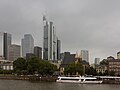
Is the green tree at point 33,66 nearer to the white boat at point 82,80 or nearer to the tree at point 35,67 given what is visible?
the tree at point 35,67

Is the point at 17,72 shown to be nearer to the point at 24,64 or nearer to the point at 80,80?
the point at 24,64

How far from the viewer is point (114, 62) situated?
183125 mm

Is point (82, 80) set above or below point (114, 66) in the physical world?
below

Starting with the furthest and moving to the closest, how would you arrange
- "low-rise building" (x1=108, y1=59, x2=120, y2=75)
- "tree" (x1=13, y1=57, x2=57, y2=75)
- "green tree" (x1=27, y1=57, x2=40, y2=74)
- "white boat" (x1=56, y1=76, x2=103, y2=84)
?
"low-rise building" (x1=108, y1=59, x2=120, y2=75)
"green tree" (x1=27, y1=57, x2=40, y2=74)
"tree" (x1=13, y1=57, x2=57, y2=75)
"white boat" (x1=56, y1=76, x2=103, y2=84)

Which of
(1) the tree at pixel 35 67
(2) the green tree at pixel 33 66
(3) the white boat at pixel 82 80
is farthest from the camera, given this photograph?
Result: (2) the green tree at pixel 33 66

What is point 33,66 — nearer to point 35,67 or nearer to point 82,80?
point 35,67

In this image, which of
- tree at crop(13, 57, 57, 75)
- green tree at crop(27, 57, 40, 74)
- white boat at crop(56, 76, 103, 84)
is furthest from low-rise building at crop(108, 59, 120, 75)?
white boat at crop(56, 76, 103, 84)

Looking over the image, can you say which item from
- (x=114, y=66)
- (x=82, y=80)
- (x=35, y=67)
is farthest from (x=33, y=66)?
(x=114, y=66)

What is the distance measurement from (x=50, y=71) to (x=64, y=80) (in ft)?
110

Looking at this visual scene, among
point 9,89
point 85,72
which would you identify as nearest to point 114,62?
point 85,72

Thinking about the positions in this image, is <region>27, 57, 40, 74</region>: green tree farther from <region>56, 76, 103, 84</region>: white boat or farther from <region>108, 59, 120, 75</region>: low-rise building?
<region>108, 59, 120, 75</region>: low-rise building

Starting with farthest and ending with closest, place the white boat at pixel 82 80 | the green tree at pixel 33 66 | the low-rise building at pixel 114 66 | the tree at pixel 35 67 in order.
Result: the low-rise building at pixel 114 66
the green tree at pixel 33 66
the tree at pixel 35 67
the white boat at pixel 82 80

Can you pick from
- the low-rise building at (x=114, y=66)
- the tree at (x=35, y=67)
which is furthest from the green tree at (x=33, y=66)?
the low-rise building at (x=114, y=66)

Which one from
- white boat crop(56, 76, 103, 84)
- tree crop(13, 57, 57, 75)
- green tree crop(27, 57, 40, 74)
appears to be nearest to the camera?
white boat crop(56, 76, 103, 84)
